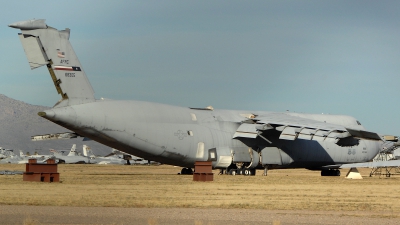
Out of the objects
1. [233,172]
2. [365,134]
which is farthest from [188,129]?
[365,134]

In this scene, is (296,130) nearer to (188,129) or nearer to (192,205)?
(188,129)

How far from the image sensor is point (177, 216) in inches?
683

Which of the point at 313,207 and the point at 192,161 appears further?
the point at 192,161

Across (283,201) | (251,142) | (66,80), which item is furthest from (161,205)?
(251,142)

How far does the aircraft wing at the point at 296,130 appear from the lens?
40.6 meters

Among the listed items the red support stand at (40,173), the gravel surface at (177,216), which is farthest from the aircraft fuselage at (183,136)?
the gravel surface at (177,216)

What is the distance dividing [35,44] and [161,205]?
1821 cm

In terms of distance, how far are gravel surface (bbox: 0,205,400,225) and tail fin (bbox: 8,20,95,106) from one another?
679 inches

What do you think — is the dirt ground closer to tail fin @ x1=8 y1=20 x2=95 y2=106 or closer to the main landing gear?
tail fin @ x1=8 y1=20 x2=95 y2=106

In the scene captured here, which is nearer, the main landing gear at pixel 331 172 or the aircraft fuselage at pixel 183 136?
the aircraft fuselage at pixel 183 136

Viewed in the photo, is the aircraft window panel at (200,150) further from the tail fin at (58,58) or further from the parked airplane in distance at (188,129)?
the tail fin at (58,58)

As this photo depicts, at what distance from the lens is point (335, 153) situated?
48875 millimetres

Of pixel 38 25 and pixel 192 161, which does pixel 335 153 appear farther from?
pixel 38 25

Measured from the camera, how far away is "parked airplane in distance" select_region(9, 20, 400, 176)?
117 feet
